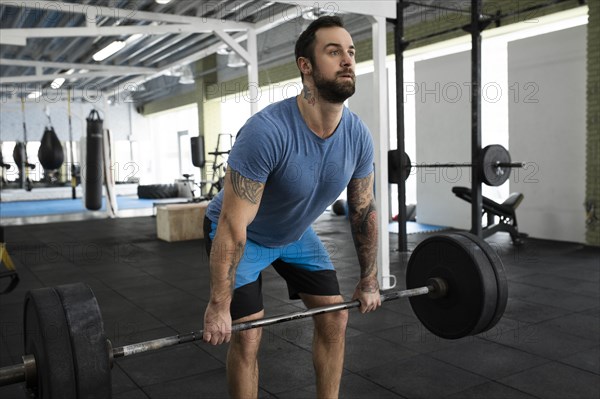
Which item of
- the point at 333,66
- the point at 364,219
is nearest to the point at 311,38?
the point at 333,66

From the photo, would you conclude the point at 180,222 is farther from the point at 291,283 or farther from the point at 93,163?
the point at 291,283

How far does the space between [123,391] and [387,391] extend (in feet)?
3.23

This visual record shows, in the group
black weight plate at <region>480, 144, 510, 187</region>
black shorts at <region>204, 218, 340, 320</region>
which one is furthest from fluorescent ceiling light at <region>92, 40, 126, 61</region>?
black shorts at <region>204, 218, 340, 320</region>

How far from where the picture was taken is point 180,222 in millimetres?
6148

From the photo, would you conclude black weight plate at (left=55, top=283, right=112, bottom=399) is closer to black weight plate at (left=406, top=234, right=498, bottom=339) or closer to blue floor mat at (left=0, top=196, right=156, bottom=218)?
black weight plate at (left=406, top=234, right=498, bottom=339)

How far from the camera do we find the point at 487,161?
13.8 ft

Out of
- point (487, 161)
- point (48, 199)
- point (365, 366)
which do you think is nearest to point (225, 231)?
point (365, 366)

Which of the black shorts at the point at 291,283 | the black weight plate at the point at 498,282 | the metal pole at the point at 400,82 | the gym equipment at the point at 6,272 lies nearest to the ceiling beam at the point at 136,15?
the metal pole at the point at 400,82

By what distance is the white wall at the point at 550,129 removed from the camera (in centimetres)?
531

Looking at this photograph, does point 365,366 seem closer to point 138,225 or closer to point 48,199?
point 138,225

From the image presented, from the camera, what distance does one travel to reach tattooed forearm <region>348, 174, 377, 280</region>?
5.63ft

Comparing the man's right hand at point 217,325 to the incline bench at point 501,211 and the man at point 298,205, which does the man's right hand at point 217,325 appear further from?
the incline bench at point 501,211

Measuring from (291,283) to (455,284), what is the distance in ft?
1.74

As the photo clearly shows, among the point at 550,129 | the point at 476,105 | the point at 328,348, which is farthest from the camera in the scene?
the point at 550,129
